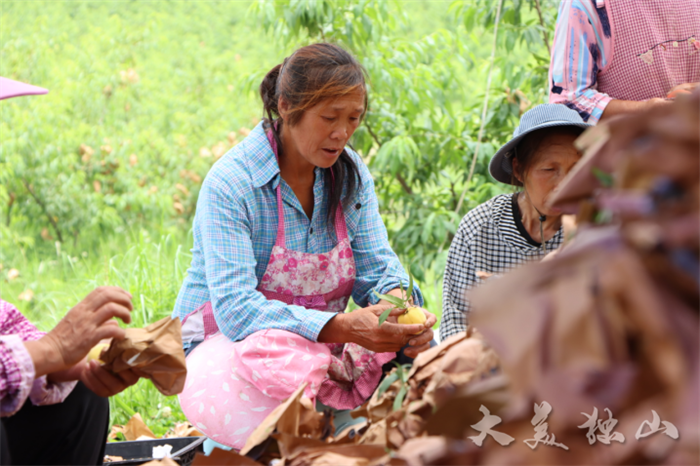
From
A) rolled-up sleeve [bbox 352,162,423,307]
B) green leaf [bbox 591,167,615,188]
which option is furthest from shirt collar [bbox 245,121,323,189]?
green leaf [bbox 591,167,615,188]

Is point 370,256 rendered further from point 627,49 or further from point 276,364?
point 627,49

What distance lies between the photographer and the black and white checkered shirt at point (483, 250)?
189 cm

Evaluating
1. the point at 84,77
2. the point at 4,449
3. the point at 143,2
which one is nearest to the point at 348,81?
the point at 4,449

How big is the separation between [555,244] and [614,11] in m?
0.69

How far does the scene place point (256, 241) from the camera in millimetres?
1876

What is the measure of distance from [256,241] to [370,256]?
38 centimetres

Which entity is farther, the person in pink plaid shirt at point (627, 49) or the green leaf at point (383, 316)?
the person in pink plaid shirt at point (627, 49)

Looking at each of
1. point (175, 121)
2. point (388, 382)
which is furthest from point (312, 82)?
point (175, 121)

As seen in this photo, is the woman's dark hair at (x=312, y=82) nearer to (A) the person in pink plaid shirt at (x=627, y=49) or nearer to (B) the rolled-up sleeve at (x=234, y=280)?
(B) the rolled-up sleeve at (x=234, y=280)

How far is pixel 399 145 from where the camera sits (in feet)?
9.29

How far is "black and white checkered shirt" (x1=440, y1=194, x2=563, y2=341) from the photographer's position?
1.89m

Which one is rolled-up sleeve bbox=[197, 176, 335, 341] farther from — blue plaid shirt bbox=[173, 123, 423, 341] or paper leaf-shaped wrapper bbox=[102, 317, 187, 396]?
paper leaf-shaped wrapper bbox=[102, 317, 187, 396]

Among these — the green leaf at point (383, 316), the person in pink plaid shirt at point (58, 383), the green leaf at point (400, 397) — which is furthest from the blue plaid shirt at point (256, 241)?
the green leaf at point (400, 397)

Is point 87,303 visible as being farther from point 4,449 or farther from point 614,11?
point 614,11
